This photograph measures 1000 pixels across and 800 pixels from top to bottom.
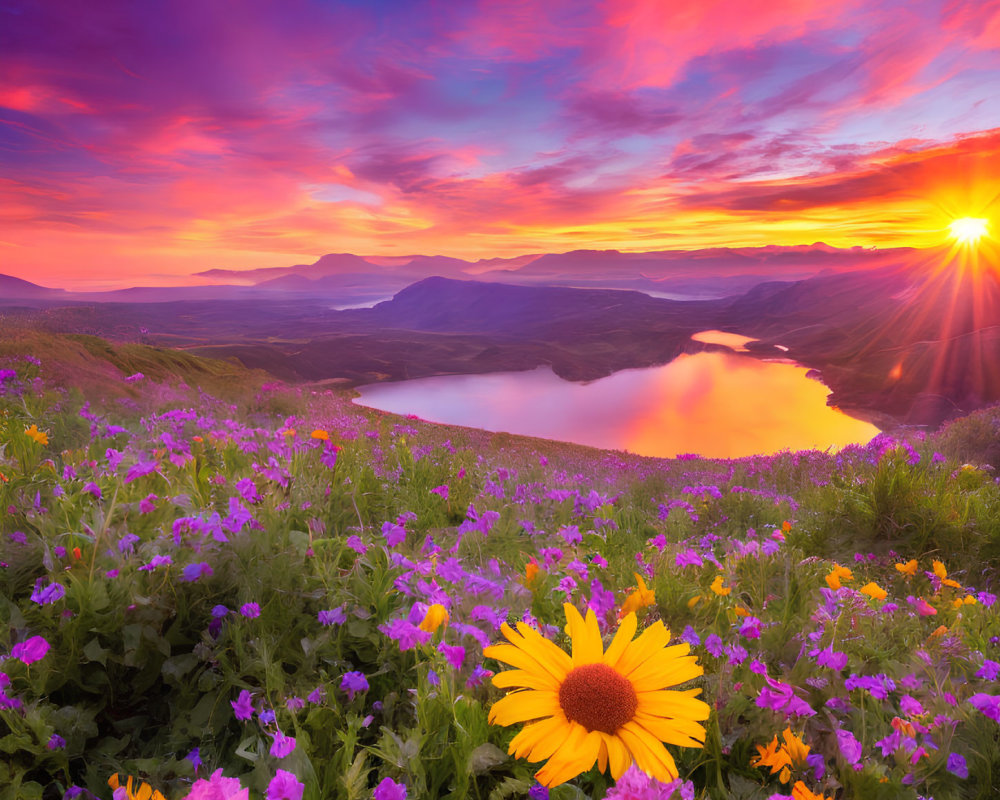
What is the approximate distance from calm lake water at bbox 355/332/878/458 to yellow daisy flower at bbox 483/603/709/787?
36.0 metres

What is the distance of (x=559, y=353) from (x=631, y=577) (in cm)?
18582

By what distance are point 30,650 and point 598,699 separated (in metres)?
1.64

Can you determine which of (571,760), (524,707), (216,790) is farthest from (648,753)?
(216,790)

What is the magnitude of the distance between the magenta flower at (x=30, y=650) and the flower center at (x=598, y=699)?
1.52 m

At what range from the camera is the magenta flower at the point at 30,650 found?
5.11 ft

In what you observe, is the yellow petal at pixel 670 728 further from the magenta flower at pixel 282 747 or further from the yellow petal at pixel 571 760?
the magenta flower at pixel 282 747

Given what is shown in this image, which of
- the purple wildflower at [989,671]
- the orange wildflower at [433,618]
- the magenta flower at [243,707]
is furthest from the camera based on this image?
the purple wildflower at [989,671]

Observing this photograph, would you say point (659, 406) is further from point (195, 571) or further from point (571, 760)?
point (571, 760)

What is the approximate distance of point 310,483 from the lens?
3445mm

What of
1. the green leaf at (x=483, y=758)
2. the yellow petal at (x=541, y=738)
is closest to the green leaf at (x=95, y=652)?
the green leaf at (x=483, y=758)

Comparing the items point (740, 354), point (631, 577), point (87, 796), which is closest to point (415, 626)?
point (87, 796)

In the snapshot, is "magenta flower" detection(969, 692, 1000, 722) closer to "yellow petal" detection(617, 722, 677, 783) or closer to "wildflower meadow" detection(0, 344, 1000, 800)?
"wildflower meadow" detection(0, 344, 1000, 800)

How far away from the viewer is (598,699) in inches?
49.4

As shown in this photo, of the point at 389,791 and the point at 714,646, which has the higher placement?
the point at 389,791
